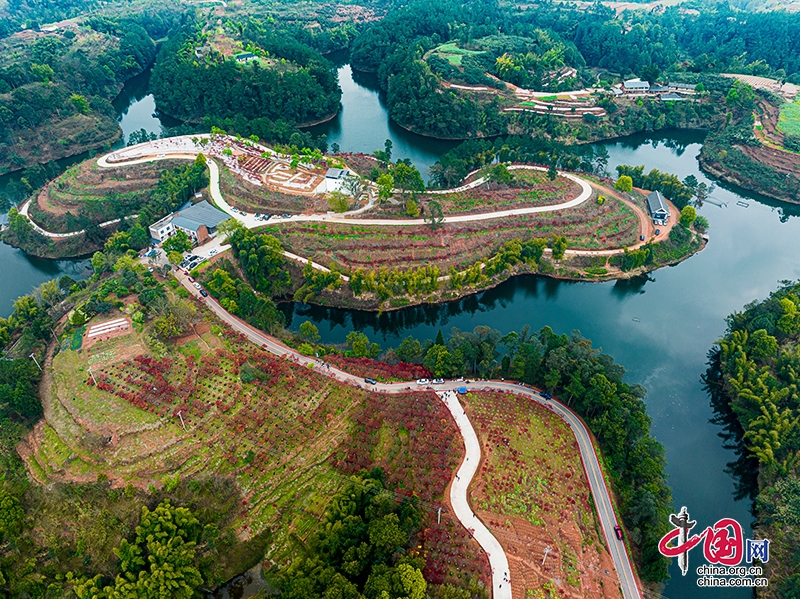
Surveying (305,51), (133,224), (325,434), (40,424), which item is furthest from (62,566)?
(305,51)

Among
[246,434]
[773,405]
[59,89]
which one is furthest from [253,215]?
[773,405]

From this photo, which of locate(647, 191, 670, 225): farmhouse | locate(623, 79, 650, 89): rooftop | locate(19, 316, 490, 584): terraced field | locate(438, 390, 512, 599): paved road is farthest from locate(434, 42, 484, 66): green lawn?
locate(19, 316, 490, 584): terraced field

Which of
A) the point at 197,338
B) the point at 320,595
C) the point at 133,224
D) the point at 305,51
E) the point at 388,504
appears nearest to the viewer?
the point at 320,595

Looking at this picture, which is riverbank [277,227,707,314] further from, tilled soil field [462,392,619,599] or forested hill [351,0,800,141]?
forested hill [351,0,800,141]

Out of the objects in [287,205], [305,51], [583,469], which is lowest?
[583,469]

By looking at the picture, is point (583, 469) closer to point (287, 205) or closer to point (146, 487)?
point (146, 487)

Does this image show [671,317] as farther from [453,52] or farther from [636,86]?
[453,52]
